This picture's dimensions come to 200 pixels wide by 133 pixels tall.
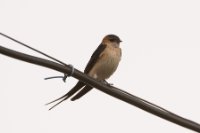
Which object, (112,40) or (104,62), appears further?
(112,40)

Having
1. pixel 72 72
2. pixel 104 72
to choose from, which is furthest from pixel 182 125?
pixel 104 72

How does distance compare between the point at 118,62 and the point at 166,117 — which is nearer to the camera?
the point at 166,117

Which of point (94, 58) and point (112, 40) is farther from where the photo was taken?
point (112, 40)

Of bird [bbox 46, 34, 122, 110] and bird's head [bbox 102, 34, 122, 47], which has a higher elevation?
bird's head [bbox 102, 34, 122, 47]

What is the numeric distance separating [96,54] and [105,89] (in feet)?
9.46

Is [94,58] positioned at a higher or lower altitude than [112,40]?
lower

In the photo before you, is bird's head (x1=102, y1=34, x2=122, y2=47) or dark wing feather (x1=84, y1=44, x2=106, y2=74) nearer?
dark wing feather (x1=84, y1=44, x2=106, y2=74)

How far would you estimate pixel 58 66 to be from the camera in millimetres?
3568

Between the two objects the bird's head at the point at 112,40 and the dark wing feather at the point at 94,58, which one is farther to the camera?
the bird's head at the point at 112,40

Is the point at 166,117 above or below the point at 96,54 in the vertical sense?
below

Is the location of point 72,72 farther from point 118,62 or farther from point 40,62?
point 118,62

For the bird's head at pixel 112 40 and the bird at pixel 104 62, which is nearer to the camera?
the bird at pixel 104 62

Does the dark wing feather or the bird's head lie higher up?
the bird's head

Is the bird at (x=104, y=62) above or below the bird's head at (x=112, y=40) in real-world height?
below
